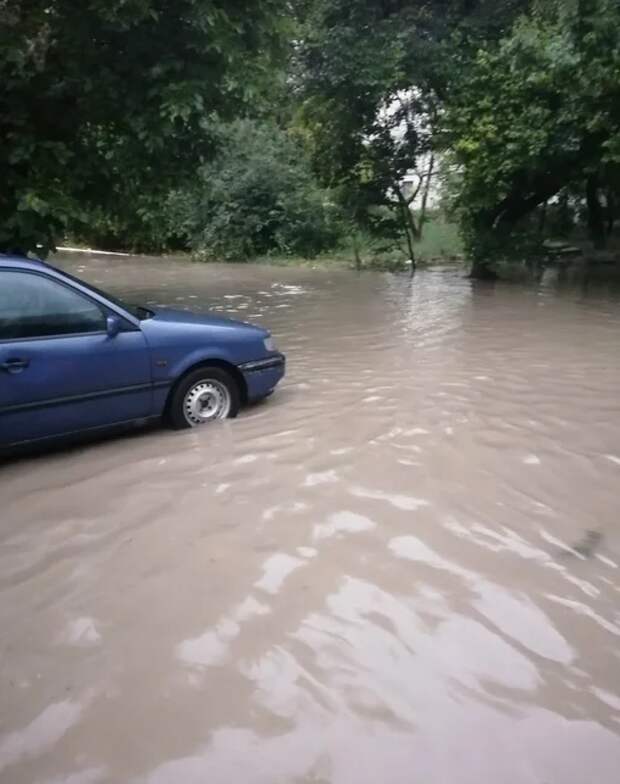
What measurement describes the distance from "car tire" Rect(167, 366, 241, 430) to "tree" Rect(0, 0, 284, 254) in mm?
3655

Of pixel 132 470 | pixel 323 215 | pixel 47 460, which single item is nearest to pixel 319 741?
pixel 132 470

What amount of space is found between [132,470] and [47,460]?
76 cm

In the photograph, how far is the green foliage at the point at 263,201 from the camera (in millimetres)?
28562

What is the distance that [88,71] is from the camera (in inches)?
409

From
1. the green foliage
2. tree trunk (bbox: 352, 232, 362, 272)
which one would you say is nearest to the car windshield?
tree trunk (bbox: 352, 232, 362, 272)

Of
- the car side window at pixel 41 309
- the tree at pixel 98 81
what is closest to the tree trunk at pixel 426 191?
the tree at pixel 98 81

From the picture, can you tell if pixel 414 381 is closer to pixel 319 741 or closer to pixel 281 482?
pixel 281 482

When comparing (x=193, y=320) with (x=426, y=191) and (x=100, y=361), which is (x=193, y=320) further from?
(x=426, y=191)

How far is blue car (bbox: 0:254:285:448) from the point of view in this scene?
6.07 meters

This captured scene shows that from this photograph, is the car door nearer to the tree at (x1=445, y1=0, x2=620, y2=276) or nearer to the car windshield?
the car windshield

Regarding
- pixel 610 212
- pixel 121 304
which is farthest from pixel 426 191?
pixel 121 304

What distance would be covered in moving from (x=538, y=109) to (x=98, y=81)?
9.15m

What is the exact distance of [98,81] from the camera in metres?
10.3

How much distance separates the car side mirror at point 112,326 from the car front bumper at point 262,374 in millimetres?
1213
